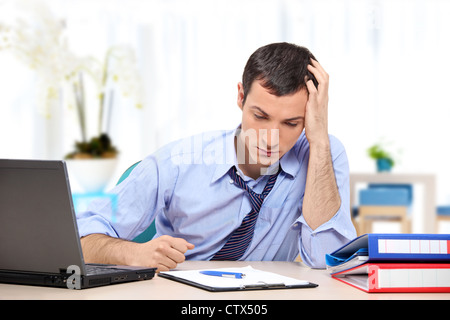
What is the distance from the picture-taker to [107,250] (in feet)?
3.84

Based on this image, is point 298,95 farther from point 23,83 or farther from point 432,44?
point 432,44

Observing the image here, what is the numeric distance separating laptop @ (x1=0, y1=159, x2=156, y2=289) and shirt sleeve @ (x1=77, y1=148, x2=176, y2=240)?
13.1 inches

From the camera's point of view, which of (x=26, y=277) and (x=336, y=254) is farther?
(x=336, y=254)

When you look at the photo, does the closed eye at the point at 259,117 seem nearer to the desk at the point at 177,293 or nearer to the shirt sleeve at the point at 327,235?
the shirt sleeve at the point at 327,235

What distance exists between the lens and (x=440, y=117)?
501cm

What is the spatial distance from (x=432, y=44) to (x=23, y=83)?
12.3 ft

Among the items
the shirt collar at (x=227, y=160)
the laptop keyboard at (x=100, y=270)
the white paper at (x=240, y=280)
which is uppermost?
the shirt collar at (x=227, y=160)

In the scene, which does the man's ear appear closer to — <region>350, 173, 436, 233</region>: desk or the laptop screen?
the laptop screen

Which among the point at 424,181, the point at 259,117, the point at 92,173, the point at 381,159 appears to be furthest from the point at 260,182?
the point at 381,159

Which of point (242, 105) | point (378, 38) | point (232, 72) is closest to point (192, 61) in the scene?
point (232, 72)

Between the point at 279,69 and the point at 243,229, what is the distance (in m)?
0.42

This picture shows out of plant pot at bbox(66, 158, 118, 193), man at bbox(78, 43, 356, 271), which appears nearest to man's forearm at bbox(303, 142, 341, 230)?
man at bbox(78, 43, 356, 271)

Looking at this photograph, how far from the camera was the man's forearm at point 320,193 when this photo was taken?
1325 millimetres

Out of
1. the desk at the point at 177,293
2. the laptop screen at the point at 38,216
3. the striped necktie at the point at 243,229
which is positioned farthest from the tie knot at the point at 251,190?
the laptop screen at the point at 38,216
